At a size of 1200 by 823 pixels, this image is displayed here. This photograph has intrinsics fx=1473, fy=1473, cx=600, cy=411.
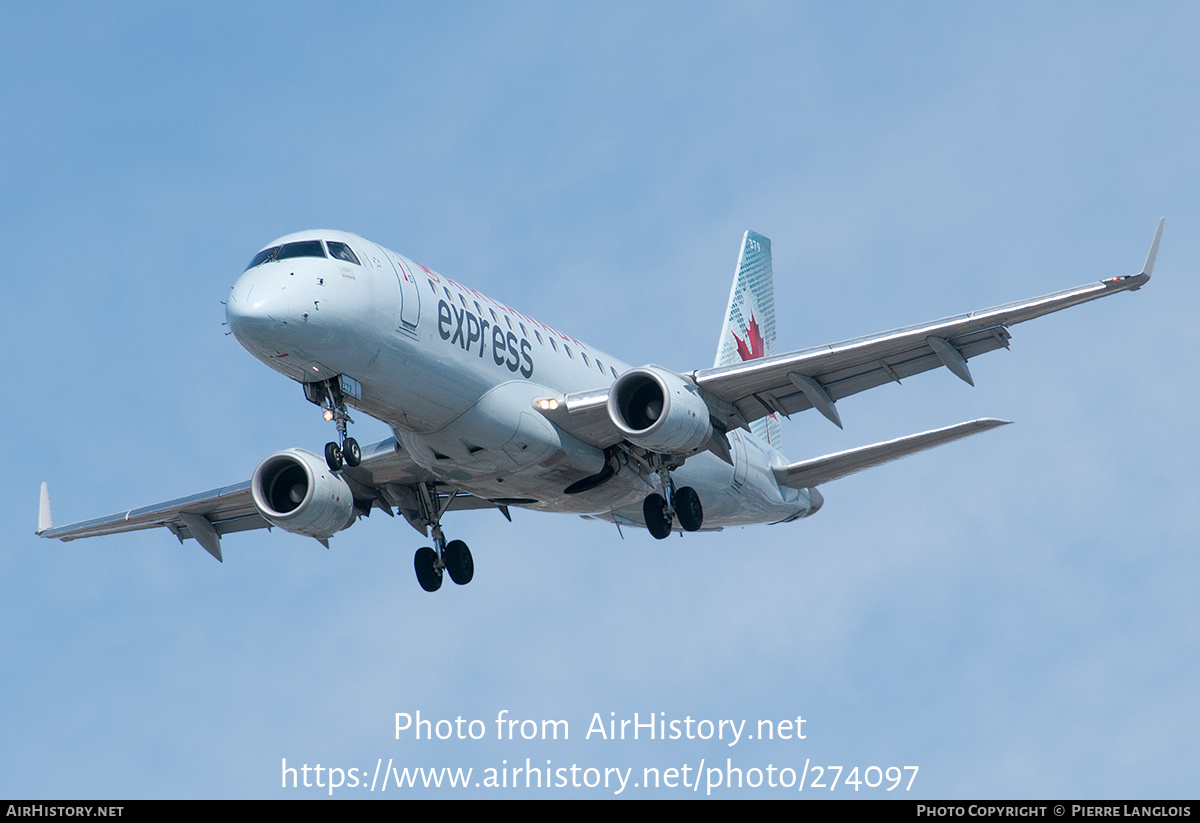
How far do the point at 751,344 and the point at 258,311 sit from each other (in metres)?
20.9

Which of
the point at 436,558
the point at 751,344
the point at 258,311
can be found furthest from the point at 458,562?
the point at 751,344

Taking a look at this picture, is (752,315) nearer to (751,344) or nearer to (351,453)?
(751,344)

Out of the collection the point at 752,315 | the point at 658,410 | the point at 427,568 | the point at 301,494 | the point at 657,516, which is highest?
the point at 752,315

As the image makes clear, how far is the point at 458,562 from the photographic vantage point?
32.8 meters

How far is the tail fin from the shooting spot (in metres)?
40.9

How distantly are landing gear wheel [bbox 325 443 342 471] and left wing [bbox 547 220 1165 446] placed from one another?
4857 mm

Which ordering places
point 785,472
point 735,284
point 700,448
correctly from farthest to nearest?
point 735,284
point 785,472
point 700,448

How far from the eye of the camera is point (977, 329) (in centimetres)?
2783

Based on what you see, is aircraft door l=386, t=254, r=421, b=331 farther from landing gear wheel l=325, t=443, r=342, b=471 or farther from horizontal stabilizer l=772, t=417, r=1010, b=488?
horizontal stabilizer l=772, t=417, r=1010, b=488

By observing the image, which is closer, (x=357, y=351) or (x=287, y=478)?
(x=357, y=351)
